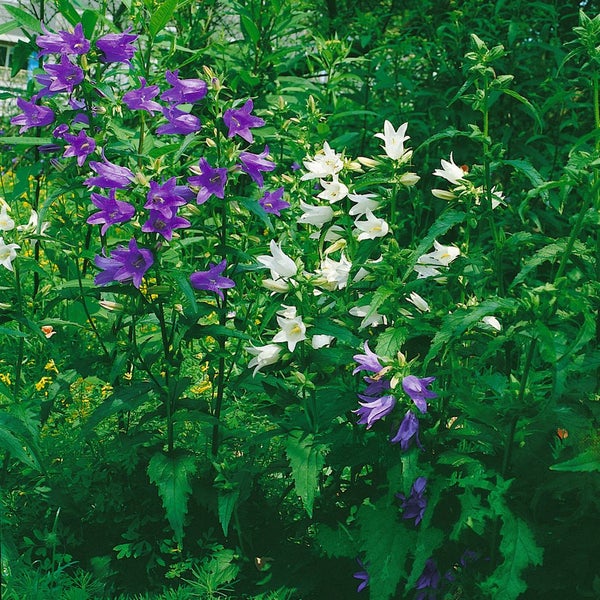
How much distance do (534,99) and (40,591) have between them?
12.3 ft

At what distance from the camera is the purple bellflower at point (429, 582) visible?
7.50 feet

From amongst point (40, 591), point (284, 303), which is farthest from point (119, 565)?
point (284, 303)

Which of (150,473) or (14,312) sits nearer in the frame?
(150,473)

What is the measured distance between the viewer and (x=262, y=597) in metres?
2.49

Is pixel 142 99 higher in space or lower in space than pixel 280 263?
higher

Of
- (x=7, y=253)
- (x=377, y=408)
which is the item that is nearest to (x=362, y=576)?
(x=377, y=408)

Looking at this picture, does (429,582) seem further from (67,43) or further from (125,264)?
A: (67,43)

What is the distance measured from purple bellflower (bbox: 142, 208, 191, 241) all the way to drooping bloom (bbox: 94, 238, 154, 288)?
6cm

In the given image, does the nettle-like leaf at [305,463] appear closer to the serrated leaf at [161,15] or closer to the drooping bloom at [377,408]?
the drooping bloom at [377,408]

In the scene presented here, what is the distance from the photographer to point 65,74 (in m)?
2.54

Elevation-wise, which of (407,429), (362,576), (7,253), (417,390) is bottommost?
(362,576)

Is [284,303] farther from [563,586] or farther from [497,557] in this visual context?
[563,586]

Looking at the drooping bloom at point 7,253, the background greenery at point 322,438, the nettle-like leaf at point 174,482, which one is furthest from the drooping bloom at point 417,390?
the drooping bloom at point 7,253

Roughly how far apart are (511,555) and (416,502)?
34cm
